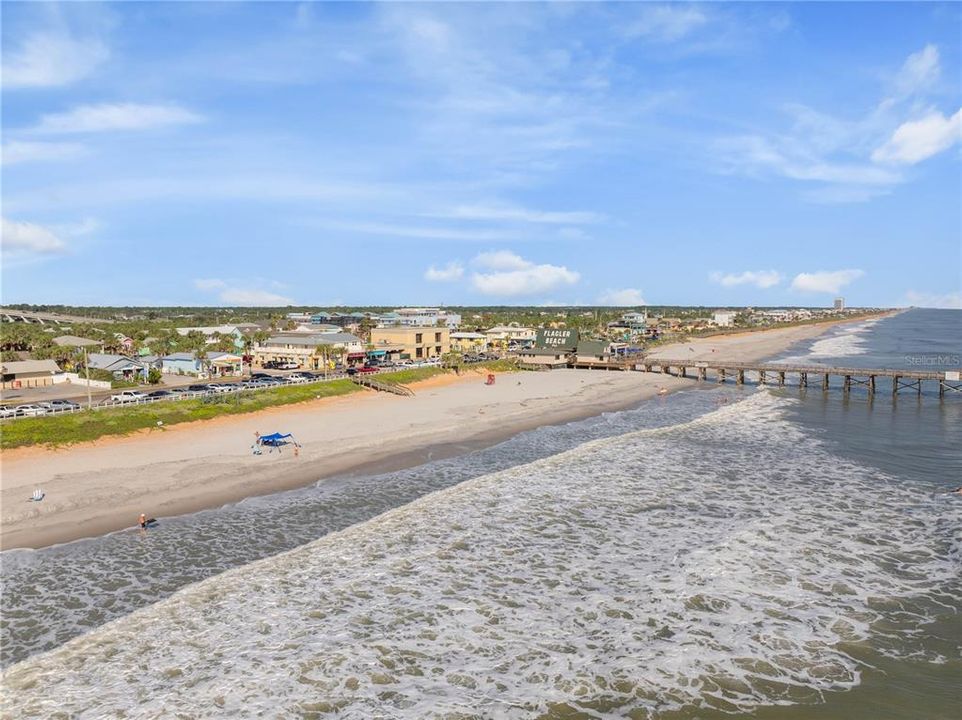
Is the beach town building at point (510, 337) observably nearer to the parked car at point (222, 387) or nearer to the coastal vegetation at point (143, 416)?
the coastal vegetation at point (143, 416)

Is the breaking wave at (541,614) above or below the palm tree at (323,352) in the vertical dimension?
below

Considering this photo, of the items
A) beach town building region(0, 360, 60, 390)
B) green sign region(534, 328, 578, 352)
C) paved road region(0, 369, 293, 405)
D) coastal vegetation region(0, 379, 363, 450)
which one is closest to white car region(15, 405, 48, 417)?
coastal vegetation region(0, 379, 363, 450)

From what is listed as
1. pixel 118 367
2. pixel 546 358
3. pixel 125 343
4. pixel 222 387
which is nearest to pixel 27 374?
pixel 118 367

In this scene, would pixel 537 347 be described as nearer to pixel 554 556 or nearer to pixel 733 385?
pixel 733 385

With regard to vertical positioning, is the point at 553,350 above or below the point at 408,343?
below

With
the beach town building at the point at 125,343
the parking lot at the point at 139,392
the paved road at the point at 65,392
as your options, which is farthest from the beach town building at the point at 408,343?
the beach town building at the point at 125,343

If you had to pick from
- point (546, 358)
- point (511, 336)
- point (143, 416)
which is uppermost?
point (511, 336)

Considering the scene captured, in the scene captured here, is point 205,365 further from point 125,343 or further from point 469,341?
point 469,341
